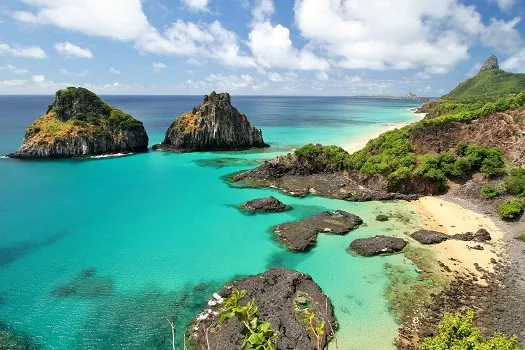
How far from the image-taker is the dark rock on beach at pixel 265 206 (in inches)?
1957

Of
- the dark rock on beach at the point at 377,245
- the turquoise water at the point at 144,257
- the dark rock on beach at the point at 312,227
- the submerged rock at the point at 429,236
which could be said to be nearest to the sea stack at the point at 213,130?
the turquoise water at the point at 144,257

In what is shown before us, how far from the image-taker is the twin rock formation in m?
88.2

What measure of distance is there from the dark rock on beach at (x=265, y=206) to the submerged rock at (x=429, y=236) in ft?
56.2

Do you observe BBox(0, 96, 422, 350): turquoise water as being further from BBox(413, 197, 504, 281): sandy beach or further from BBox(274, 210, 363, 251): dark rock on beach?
BBox(413, 197, 504, 281): sandy beach

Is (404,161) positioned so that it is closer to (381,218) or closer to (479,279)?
(381,218)

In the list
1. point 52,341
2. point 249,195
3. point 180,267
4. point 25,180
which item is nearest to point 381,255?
point 180,267

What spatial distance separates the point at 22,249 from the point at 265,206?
28130mm

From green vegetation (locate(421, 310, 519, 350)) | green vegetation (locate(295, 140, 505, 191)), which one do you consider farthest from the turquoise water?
green vegetation (locate(295, 140, 505, 191))

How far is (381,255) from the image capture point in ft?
121

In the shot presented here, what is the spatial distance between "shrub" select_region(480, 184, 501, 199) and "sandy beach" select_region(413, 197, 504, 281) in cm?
372

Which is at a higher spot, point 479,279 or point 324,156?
point 324,156

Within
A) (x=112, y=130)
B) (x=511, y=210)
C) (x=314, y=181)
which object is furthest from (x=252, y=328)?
(x=112, y=130)

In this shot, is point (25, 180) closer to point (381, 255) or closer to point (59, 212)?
point (59, 212)

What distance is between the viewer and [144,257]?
37125mm
